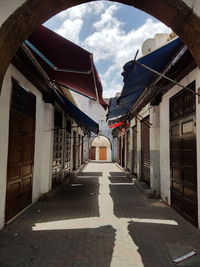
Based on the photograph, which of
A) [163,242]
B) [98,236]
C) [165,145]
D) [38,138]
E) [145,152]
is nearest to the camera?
[163,242]

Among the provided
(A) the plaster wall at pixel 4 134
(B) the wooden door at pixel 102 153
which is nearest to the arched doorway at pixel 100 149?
(B) the wooden door at pixel 102 153

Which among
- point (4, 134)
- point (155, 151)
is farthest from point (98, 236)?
point (155, 151)

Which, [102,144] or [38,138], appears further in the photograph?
[102,144]

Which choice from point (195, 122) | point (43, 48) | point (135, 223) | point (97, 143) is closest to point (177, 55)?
point (195, 122)

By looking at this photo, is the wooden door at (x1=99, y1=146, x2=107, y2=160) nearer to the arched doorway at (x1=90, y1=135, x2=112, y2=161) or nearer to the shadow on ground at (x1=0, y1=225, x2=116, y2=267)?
the arched doorway at (x1=90, y1=135, x2=112, y2=161)

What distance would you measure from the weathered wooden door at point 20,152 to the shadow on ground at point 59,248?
3.27ft

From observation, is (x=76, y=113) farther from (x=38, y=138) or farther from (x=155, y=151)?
(x=155, y=151)

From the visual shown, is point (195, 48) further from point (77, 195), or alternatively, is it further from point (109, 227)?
point (77, 195)

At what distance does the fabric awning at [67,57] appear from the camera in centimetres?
365

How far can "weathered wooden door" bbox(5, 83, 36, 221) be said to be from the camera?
452 centimetres

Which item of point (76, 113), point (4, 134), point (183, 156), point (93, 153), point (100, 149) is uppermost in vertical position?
point (76, 113)

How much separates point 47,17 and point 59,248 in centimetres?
338

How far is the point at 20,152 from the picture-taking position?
5027 millimetres

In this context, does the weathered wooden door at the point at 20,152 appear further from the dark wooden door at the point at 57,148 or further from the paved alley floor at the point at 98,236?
the dark wooden door at the point at 57,148
